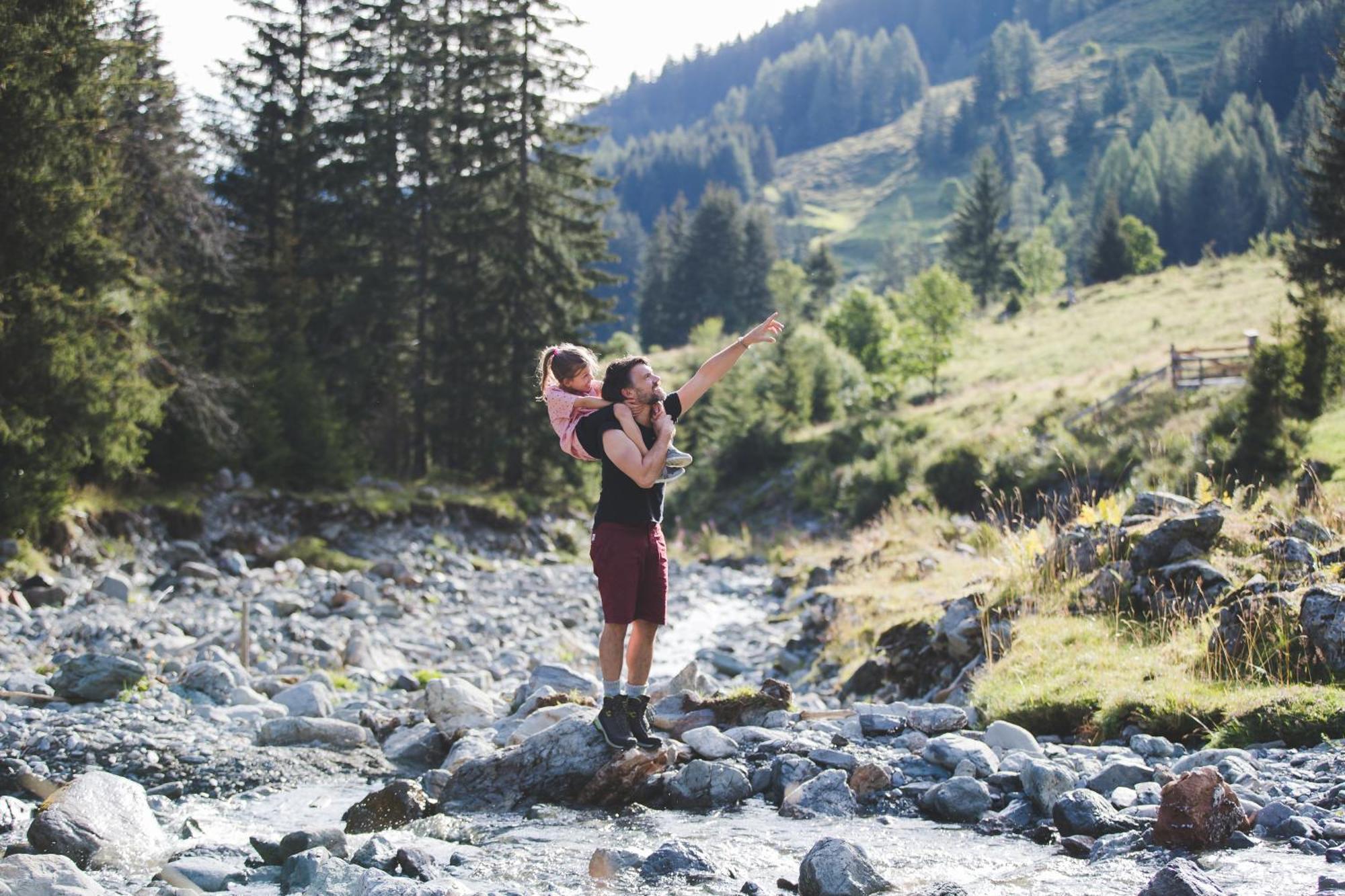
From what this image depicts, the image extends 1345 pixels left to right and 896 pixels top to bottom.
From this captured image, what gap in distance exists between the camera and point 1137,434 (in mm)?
24953

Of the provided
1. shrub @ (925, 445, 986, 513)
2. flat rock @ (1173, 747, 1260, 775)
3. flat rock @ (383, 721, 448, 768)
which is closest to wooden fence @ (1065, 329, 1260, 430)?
shrub @ (925, 445, 986, 513)

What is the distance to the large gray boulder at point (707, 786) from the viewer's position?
563cm

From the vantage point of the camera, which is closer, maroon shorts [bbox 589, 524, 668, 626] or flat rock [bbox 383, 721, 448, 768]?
maroon shorts [bbox 589, 524, 668, 626]

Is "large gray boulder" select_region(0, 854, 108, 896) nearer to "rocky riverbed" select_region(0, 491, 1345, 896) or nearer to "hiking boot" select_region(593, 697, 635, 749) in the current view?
"rocky riverbed" select_region(0, 491, 1345, 896)

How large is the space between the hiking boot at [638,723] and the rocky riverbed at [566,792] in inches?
4.0

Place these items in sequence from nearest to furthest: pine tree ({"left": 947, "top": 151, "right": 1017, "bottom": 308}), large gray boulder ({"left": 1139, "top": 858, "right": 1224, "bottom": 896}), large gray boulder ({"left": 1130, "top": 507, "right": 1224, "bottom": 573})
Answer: large gray boulder ({"left": 1139, "top": 858, "right": 1224, "bottom": 896})
large gray boulder ({"left": 1130, "top": 507, "right": 1224, "bottom": 573})
pine tree ({"left": 947, "top": 151, "right": 1017, "bottom": 308})

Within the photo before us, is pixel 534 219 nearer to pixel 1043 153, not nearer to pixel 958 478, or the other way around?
pixel 958 478

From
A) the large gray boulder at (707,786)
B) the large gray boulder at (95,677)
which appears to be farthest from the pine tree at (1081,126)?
the large gray boulder at (707,786)

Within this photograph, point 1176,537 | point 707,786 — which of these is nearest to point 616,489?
point 707,786

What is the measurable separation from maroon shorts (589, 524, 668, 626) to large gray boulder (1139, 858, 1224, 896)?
271cm

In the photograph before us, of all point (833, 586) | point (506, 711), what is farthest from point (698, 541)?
point (506, 711)

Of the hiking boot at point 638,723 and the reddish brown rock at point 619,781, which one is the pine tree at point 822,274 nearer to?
the hiking boot at point 638,723

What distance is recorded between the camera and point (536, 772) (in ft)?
19.3

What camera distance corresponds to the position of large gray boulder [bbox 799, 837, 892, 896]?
4.10 m
